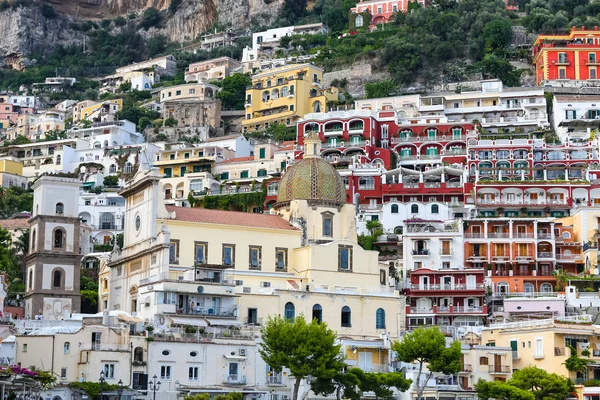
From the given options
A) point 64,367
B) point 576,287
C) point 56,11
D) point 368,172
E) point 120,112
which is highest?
point 56,11

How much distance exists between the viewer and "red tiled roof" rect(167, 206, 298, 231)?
81250 millimetres

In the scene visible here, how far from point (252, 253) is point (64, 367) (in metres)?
20.7

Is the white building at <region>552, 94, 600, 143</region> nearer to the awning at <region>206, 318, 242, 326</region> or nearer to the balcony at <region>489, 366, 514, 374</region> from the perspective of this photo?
the balcony at <region>489, 366, 514, 374</region>

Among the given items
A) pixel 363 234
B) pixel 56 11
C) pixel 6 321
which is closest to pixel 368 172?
pixel 363 234

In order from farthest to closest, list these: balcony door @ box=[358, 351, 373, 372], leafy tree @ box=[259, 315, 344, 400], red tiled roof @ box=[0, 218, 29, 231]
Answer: red tiled roof @ box=[0, 218, 29, 231], balcony door @ box=[358, 351, 373, 372], leafy tree @ box=[259, 315, 344, 400]

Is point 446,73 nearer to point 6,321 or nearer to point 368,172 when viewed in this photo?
point 368,172

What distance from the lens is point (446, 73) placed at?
13975cm

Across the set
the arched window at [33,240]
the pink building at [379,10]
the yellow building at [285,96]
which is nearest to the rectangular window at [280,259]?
the arched window at [33,240]

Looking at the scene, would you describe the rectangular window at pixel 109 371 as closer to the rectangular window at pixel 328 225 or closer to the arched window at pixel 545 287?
the rectangular window at pixel 328 225

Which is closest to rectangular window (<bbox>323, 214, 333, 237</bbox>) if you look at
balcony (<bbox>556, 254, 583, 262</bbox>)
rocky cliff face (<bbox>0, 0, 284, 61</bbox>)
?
balcony (<bbox>556, 254, 583, 262</bbox>)

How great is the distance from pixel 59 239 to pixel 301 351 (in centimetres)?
2602

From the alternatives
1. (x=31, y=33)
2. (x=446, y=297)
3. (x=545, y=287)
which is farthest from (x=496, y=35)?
(x=31, y=33)

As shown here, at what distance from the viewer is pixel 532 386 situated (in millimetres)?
68312

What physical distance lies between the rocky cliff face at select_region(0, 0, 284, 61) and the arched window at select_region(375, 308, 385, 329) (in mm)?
106832
